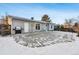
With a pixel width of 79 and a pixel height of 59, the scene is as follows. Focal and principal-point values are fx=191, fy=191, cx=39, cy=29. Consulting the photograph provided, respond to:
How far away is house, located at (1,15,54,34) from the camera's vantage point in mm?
3275

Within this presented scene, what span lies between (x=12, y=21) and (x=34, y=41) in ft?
1.68

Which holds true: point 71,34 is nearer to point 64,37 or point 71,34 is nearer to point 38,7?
point 64,37

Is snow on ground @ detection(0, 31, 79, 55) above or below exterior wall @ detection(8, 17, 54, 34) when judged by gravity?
below

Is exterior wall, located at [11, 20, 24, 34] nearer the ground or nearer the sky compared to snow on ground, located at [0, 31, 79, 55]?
nearer the sky

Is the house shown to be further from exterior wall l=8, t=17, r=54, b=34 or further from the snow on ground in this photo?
the snow on ground

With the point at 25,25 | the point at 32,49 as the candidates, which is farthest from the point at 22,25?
the point at 32,49

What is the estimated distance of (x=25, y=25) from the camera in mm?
3332

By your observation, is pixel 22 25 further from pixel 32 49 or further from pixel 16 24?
pixel 32 49

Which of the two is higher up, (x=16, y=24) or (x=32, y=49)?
(x=16, y=24)

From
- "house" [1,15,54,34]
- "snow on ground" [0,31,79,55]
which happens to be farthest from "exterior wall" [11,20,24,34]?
"snow on ground" [0,31,79,55]

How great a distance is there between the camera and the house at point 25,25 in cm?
328

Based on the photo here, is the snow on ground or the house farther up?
the house

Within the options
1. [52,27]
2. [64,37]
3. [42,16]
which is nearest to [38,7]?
[42,16]

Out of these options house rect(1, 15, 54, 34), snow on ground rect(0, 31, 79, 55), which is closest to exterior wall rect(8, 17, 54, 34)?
house rect(1, 15, 54, 34)
